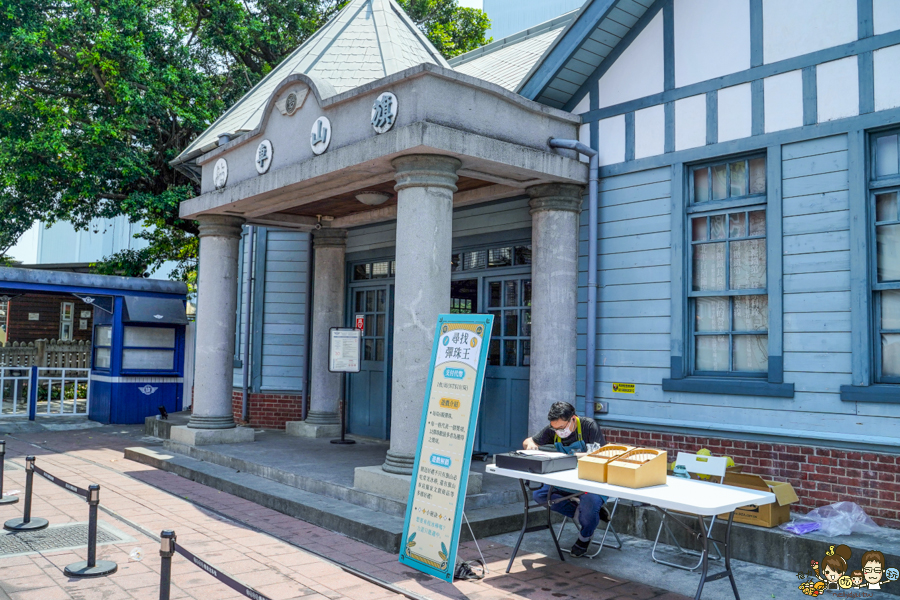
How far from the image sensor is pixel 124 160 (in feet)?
49.8

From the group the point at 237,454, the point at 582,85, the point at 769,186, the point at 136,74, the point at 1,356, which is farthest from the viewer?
the point at 1,356

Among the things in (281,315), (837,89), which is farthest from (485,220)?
(281,315)

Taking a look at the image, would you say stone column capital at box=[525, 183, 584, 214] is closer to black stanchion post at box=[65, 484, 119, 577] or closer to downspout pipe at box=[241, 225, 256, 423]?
black stanchion post at box=[65, 484, 119, 577]

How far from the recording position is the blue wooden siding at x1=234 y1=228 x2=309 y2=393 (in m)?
12.8

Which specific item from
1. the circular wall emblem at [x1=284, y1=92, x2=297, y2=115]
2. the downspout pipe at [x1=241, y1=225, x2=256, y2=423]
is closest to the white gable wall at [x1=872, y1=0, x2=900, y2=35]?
the circular wall emblem at [x1=284, y1=92, x2=297, y2=115]

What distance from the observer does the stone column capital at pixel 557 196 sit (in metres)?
8.12

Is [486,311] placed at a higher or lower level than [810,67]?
lower

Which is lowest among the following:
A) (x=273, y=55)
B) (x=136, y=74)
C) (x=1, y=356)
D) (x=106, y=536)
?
(x=106, y=536)

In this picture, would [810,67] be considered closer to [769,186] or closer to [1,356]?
[769,186]

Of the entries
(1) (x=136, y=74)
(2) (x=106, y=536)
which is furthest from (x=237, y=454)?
(1) (x=136, y=74)

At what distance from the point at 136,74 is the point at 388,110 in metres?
10.2

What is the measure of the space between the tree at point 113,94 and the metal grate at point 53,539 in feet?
33.2

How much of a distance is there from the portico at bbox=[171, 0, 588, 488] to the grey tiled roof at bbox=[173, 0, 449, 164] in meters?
0.33

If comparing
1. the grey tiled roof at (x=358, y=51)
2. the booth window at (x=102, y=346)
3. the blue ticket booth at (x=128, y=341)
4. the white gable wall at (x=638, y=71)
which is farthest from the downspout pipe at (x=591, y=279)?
the booth window at (x=102, y=346)
